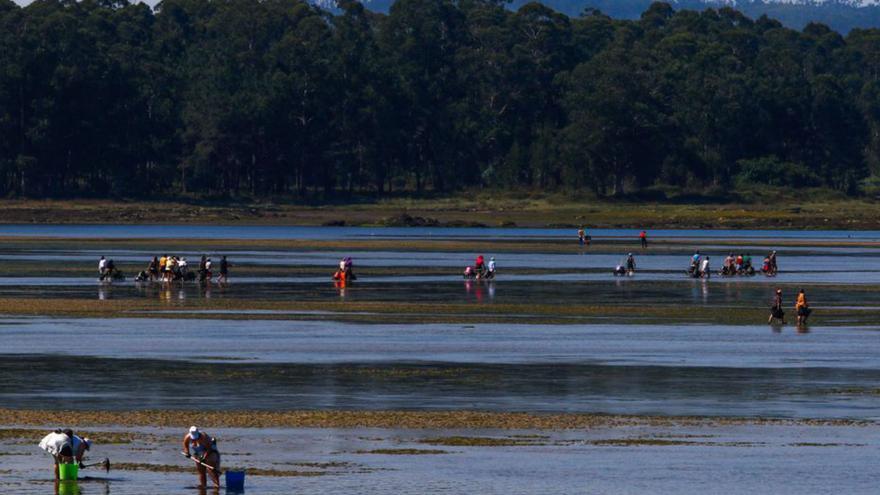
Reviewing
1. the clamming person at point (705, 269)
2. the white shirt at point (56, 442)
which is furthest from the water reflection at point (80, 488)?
the clamming person at point (705, 269)

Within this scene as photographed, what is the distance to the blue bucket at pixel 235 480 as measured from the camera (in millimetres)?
27428

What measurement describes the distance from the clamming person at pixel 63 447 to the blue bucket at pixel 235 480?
2595 mm

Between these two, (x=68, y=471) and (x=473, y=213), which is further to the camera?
(x=473, y=213)

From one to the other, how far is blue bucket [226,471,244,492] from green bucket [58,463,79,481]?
2.56 metres

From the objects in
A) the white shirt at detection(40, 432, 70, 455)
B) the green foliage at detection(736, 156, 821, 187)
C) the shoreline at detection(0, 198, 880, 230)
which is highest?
the green foliage at detection(736, 156, 821, 187)

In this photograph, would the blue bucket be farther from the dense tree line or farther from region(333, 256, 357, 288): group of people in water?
the dense tree line

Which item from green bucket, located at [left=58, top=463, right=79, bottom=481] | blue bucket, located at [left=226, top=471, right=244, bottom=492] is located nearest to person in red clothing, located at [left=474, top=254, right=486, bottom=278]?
green bucket, located at [left=58, top=463, right=79, bottom=481]

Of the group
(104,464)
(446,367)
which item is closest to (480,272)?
(446,367)

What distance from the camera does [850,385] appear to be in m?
41.2

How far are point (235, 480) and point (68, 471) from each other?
281 cm

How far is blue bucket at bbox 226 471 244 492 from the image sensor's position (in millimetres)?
27428

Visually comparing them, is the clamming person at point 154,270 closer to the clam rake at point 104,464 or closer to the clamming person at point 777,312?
the clamming person at point 777,312

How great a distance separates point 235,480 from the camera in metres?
27.5

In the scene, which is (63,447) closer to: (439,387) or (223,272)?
(439,387)
